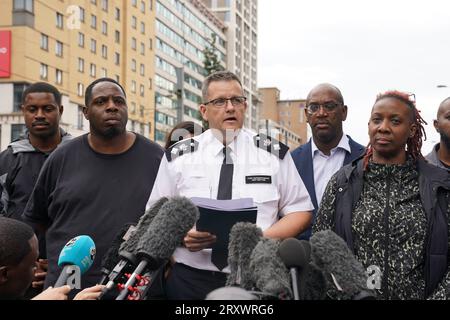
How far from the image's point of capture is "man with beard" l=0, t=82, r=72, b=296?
15.4 feet

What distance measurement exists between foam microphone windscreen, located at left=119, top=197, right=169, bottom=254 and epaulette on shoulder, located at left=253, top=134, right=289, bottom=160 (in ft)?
4.16

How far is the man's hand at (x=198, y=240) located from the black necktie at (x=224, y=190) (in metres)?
0.07

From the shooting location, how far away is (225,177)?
357 centimetres

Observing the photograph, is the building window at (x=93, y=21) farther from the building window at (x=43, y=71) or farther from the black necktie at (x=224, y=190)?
the black necktie at (x=224, y=190)

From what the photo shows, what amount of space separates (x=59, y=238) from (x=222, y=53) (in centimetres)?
8319

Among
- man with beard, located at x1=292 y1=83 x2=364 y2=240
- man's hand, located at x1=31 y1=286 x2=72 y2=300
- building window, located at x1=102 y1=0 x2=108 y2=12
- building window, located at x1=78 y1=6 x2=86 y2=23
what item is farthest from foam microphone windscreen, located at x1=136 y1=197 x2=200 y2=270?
building window, located at x1=102 y1=0 x2=108 y2=12

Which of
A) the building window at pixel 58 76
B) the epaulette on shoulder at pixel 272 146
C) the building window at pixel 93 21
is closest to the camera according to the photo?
the epaulette on shoulder at pixel 272 146

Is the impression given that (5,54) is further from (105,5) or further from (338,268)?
(338,268)

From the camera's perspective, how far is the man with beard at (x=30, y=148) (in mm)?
4695

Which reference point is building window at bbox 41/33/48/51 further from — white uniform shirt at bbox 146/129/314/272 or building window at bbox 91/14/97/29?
white uniform shirt at bbox 146/129/314/272

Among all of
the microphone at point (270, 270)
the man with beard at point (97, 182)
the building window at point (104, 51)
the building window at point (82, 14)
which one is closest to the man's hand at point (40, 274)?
the man with beard at point (97, 182)

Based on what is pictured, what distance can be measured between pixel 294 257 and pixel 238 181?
1.67 m
